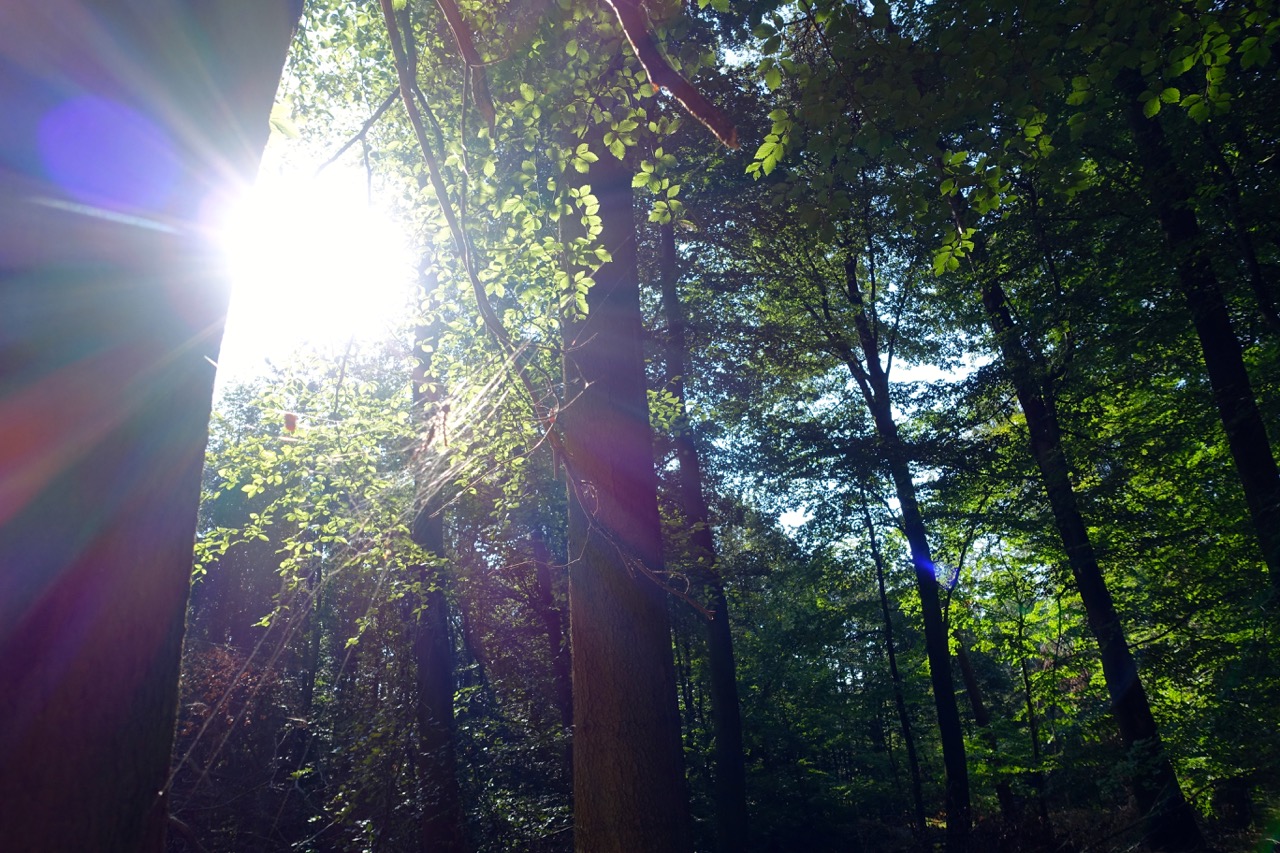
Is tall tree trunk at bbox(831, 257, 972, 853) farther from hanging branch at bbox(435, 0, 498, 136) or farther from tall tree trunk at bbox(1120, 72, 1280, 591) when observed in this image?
hanging branch at bbox(435, 0, 498, 136)

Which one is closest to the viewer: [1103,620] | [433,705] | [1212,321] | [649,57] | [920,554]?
[649,57]

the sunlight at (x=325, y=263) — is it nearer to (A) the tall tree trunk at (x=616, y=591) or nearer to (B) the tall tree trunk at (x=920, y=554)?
(A) the tall tree trunk at (x=616, y=591)

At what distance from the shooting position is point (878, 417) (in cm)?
1370

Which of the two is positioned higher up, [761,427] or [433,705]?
[761,427]

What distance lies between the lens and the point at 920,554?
12953mm

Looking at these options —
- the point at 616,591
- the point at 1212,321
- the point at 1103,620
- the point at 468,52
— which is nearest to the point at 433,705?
the point at 616,591

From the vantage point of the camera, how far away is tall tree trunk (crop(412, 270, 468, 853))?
30.2 ft

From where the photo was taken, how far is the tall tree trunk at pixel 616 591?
11.9ft

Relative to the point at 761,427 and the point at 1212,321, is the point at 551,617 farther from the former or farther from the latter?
the point at 1212,321

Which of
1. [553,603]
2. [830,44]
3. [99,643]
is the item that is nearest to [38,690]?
[99,643]

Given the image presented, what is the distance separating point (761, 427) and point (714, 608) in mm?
3957

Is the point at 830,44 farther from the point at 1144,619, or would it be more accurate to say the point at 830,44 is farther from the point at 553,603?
the point at 553,603

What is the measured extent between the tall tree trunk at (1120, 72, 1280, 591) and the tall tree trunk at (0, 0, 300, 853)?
8173mm

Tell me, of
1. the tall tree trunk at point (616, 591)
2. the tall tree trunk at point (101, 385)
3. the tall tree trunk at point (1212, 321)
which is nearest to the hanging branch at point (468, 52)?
the tall tree trunk at point (616, 591)
